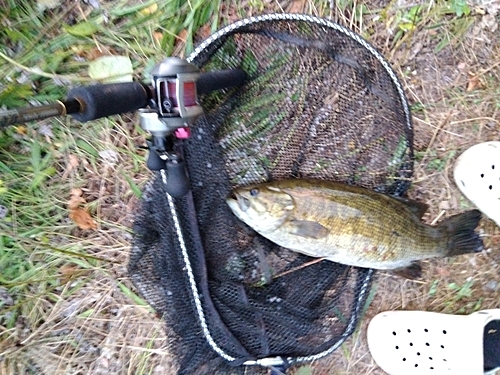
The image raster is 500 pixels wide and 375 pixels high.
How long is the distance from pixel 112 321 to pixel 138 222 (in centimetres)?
67

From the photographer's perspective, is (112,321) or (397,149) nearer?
(397,149)

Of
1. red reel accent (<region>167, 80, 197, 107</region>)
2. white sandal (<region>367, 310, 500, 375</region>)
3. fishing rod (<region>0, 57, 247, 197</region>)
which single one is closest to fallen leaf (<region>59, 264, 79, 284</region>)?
fishing rod (<region>0, 57, 247, 197</region>)

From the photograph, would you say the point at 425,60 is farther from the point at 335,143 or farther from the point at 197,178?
the point at 197,178

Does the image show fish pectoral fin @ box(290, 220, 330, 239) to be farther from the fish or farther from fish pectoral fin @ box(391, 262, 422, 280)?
fish pectoral fin @ box(391, 262, 422, 280)

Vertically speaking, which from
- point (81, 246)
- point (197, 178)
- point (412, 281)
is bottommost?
point (412, 281)

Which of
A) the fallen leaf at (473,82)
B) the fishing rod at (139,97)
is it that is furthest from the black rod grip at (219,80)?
the fallen leaf at (473,82)

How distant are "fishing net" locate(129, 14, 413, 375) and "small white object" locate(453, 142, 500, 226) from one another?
11.4 inches

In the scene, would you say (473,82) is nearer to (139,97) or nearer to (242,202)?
(242,202)

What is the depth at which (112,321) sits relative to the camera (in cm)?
247

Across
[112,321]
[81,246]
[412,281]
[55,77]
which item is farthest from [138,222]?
[412,281]

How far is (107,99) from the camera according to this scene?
145 cm

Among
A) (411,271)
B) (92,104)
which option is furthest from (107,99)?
(411,271)

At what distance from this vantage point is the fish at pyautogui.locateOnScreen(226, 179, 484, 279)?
2.06 meters

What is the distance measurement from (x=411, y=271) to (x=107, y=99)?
1.60 m
